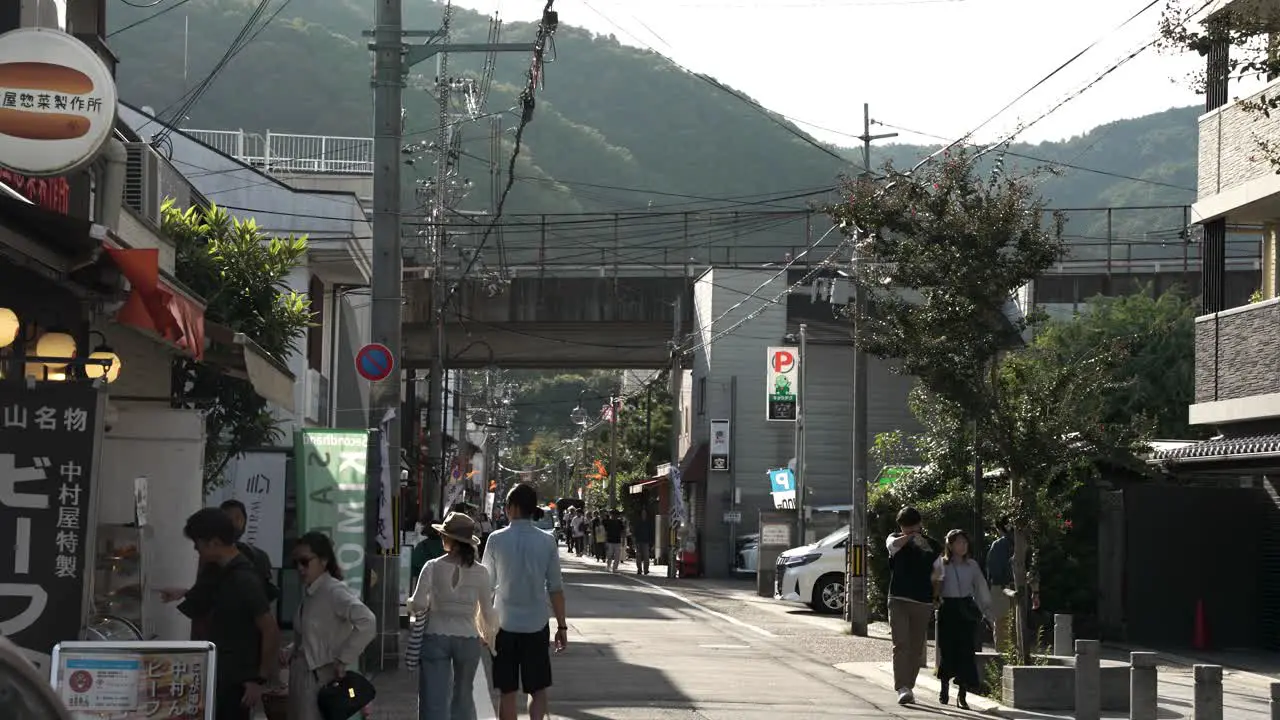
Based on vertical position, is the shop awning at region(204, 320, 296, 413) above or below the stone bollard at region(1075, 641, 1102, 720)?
above

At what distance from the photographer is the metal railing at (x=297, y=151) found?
41.6m

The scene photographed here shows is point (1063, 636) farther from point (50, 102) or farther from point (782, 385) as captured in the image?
point (782, 385)

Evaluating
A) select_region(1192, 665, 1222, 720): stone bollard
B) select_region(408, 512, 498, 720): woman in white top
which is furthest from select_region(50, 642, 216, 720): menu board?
select_region(1192, 665, 1222, 720): stone bollard

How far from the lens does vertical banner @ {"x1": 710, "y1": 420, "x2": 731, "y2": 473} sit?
45.7 metres

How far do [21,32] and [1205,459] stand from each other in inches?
634

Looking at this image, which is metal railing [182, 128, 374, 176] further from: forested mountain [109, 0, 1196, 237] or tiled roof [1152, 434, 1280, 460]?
tiled roof [1152, 434, 1280, 460]

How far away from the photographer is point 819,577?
2981 cm

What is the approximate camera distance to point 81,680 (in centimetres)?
752

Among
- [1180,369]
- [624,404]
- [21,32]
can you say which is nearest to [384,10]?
[21,32]

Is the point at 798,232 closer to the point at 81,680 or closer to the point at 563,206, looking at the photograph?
the point at 563,206

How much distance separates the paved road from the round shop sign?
5.64 metres

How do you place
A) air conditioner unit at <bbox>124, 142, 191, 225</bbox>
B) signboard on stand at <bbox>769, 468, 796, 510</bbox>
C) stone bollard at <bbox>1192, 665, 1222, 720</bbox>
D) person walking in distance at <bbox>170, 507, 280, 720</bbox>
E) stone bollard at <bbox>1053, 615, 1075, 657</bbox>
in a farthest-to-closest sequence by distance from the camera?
signboard on stand at <bbox>769, 468, 796, 510</bbox>
stone bollard at <bbox>1053, 615, 1075, 657</bbox>
air conditioner unit at <bbox>124, 142, 191, 225</bbox>
stone bollard at <bbox>1192, 665, 1222, 720</bbox>
person walking in distance at <bbox>170, 507, 280, 720</bbox>

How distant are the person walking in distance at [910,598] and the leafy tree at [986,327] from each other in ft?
4.40

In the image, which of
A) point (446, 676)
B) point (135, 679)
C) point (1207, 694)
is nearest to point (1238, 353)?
point (1207, 694)
